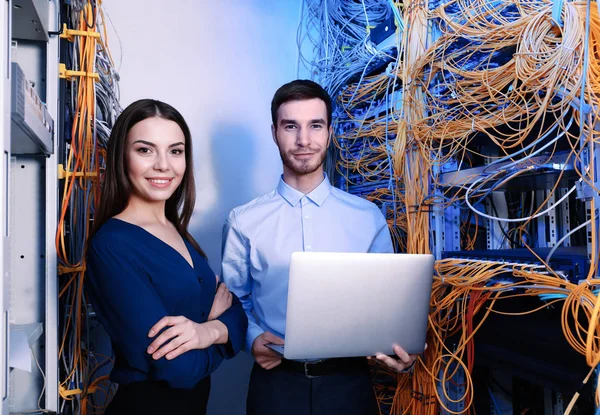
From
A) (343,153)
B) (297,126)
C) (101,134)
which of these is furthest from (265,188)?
(101,134)

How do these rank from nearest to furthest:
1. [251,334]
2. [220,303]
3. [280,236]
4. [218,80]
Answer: [220,303], [251,334], [280,236], [218,80]

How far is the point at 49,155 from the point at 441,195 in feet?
3.83

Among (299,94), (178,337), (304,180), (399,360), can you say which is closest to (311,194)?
(304,180)

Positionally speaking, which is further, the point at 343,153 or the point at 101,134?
the point at 343,153

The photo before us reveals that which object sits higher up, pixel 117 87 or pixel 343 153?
pixel 117 87

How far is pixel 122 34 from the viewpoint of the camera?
2047mm

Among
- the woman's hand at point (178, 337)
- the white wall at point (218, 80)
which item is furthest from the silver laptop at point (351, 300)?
the white wall at point (218, 80)

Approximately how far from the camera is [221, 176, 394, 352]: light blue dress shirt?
1.46 m

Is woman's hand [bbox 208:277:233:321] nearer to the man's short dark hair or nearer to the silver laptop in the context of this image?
the silver laptop

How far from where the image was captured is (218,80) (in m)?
2.21

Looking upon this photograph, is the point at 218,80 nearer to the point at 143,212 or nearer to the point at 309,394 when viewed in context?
the point at 143,212

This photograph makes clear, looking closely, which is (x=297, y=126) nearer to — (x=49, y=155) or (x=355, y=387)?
(x=49, y=155)

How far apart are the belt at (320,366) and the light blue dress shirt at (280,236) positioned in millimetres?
124

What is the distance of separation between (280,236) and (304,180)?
0.22 metres
